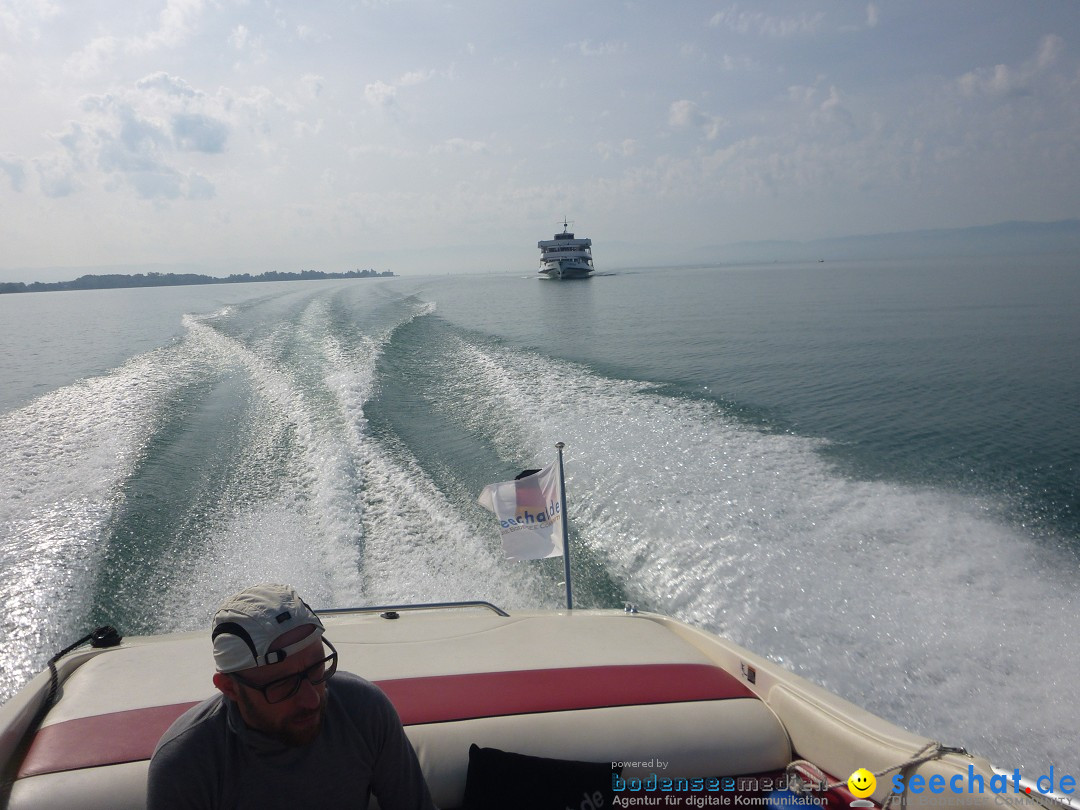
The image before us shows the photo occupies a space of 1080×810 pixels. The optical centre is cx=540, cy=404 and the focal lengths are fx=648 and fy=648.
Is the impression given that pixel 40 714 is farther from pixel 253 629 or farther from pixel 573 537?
pixel 573 537

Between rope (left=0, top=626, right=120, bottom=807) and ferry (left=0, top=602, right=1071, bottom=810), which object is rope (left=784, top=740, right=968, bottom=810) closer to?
ferry (left=0, top=602, right=1071, bottom=810)

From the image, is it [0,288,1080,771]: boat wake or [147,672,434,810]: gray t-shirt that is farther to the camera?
[0,288,1080,771]: boat wake

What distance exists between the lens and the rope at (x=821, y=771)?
2301 millimetres

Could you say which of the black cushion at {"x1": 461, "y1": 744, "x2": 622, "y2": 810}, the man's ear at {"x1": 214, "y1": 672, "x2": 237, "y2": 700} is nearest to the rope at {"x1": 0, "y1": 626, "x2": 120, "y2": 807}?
the man's ear at {"x1": 214, "y1": 672, "x2": 237, "y2": 700}

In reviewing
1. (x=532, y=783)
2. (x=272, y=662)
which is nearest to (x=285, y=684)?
(x=272, y=662)

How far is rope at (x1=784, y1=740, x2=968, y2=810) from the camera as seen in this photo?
2301mm

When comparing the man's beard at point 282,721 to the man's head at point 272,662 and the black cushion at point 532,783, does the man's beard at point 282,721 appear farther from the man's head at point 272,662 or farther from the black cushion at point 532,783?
the black cushion at point 532,783

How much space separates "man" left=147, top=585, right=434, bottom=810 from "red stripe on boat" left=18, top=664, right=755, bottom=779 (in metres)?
0.78

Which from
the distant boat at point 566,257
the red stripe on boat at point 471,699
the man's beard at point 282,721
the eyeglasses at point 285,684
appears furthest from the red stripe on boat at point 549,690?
the distant boat at point 566,257

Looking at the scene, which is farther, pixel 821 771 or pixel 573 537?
pixel 573 537

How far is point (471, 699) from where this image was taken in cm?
278

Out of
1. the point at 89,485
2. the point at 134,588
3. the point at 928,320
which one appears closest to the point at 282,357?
the point at 89,485

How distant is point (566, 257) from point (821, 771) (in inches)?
2458

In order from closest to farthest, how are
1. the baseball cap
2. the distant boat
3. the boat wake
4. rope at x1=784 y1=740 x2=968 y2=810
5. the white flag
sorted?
1. the baseball cap
2. rope at x1=784 y1=740 x2=968 y2=810
3. the boat wake
4. the white flag
5. the distant boat
